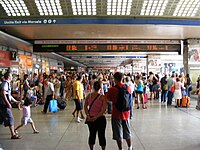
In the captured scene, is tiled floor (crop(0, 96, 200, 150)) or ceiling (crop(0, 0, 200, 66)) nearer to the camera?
tiled floor (crop(0, 96, 200, 150))

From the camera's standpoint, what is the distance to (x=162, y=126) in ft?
27.7

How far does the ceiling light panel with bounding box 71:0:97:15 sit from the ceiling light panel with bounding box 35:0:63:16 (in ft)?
1.89

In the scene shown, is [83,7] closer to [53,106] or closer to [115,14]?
[115,14]

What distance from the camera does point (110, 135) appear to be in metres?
7.25

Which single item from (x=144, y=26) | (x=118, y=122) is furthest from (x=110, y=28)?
(x=118, y=122)

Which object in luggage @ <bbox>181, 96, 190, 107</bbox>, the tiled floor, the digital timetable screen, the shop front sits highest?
the digital timetable screen

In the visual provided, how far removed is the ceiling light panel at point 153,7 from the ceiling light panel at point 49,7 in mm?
3252

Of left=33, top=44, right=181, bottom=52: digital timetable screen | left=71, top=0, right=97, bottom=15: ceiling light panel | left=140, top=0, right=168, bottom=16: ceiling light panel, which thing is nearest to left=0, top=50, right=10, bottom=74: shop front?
left=33, top=44, right=181, bottom=52: digital timetable screen

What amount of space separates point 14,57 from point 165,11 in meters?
9.78

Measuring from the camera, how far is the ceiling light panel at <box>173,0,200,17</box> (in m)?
10.7

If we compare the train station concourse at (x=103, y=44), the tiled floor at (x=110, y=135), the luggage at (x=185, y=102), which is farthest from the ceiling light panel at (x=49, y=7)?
the luggage at (x=185, y=102)

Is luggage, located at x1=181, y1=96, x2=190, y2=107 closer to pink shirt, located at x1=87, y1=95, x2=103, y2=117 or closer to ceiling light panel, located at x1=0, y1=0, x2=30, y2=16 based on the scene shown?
ceiling light panel, located at x1=0, y1=0, x2=30, y2=16

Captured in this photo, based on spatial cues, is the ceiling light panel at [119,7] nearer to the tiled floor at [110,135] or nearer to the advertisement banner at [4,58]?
the tiled floor at [110,135]

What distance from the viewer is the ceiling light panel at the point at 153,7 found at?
34.2ft
